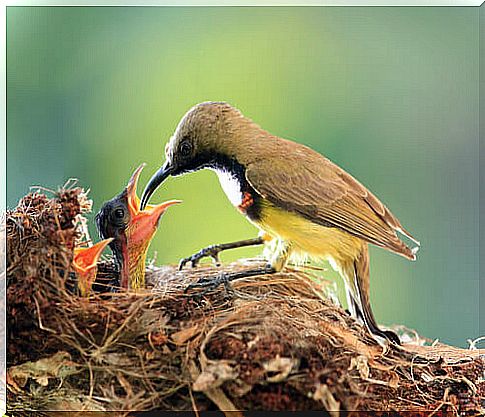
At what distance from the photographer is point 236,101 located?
5.64ft

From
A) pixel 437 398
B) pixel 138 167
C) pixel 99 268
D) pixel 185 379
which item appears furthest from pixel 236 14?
pixel 437 398

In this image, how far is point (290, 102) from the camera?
1.73 m

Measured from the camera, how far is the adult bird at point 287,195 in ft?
5.46

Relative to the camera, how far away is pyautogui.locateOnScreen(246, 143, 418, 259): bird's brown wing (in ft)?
5.44

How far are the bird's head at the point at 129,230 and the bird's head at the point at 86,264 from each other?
4 centimetres

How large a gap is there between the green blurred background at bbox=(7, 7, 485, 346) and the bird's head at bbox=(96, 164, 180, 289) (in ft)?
0.14

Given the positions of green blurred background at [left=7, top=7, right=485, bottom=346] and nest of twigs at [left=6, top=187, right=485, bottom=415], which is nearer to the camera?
nest of twigs at [left=6, top=187, right=485, bottom=415]

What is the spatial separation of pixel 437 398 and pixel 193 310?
675 millimetres

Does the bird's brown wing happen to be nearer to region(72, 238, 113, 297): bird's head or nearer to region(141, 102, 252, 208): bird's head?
region(141, 102, 252, 208): bird's head

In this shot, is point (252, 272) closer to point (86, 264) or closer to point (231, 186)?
point (231, 186)

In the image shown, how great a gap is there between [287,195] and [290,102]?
0.86ft

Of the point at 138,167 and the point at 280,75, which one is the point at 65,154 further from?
the point at 280,75

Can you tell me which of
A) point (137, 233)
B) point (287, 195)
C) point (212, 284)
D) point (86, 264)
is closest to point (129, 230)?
point (137, 233)

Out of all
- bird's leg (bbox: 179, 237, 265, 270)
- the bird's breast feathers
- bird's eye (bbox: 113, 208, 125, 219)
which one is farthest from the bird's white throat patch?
bird's eye (bbox: 113, 208, 125, 219)
